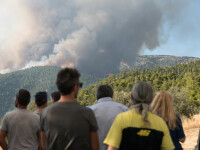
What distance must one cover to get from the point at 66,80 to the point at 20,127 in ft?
5.78

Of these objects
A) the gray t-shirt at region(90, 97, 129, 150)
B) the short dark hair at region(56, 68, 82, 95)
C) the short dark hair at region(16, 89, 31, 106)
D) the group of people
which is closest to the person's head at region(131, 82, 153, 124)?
the group of people

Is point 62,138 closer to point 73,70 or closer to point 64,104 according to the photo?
point 64,104

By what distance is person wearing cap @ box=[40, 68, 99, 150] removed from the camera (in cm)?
287

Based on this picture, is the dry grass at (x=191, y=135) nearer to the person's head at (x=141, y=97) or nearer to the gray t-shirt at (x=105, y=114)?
the gray t-shirt at (x=105, y=114)

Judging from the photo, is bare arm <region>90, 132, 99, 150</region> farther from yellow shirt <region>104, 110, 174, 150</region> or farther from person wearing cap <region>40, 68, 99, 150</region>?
yellow shirt <region>104, 110, 174, 150</region>

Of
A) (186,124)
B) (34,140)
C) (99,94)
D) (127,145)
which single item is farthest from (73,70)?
(186,124)

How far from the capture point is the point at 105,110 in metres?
4.38

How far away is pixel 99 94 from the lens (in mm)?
4535

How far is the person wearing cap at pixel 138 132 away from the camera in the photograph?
8.92 feet

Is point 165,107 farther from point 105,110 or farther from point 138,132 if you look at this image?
point 138,132

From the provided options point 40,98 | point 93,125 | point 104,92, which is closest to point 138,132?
point 93,125

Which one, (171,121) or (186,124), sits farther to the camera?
(186,124)

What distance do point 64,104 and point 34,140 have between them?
1767 millimetres

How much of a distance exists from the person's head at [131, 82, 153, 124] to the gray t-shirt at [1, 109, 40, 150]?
2185 mm
